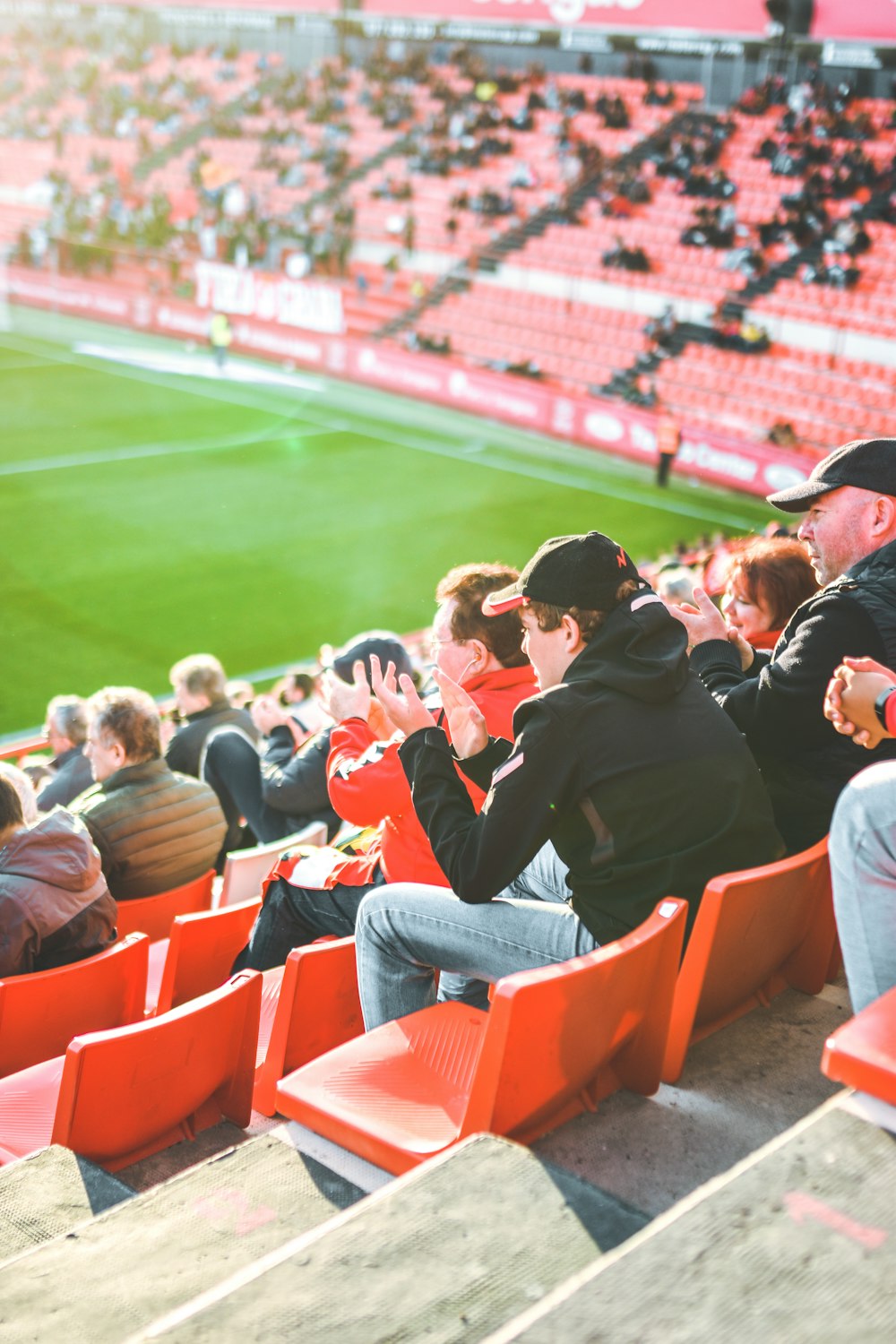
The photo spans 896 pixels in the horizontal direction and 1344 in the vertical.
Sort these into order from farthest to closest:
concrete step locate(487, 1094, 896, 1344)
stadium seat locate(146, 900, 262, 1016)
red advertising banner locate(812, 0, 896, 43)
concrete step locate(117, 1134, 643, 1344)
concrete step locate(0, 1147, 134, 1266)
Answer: red advertising banner locate(812, 0, 896, 43) → stadium seat locate(146, 900, 262, 1016) → concrete step locate(0, 1147, 134, 1266) → concrete step locate(117, 1134, 643, 1344) → concrete step locate(487, 1094, 896, 1344)

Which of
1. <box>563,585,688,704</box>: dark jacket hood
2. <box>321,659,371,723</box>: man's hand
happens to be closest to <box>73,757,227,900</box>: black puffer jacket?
<box>321,659,371,723</box>: man's hand

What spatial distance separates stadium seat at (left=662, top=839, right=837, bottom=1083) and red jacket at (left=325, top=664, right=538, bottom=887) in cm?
68

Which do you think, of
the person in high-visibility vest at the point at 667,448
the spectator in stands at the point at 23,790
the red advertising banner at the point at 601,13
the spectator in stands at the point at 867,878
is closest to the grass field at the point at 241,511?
the person in high-visibility vest at the point at 667,448

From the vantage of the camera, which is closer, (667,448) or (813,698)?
(813,698)

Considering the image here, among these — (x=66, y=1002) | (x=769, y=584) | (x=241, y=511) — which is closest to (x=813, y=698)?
(x=769, y=584)

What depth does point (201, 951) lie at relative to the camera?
3.56 m

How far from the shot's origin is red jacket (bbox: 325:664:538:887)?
3053 mm

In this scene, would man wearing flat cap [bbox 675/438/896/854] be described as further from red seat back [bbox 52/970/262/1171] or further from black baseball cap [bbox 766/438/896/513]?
red seat back [bbox 52/970/262/1171]

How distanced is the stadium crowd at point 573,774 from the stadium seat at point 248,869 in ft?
1.34

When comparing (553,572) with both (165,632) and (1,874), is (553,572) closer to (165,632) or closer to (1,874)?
(1,874)

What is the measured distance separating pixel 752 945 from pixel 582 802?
50 centimetres

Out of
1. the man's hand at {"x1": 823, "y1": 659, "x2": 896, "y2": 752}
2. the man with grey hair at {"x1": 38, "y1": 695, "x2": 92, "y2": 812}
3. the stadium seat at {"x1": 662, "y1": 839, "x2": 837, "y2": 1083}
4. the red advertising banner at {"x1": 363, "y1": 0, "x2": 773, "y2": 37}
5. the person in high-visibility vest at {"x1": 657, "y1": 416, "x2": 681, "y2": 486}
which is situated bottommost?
the person in high-visibility vest at {"x1": 657, "y1": 416, "x2": 681, "y2": 486}

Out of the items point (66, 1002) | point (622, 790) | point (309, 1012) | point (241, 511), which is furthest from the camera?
point (241, 511)

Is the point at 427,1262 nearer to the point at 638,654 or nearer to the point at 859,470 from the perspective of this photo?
the point at 638,654
